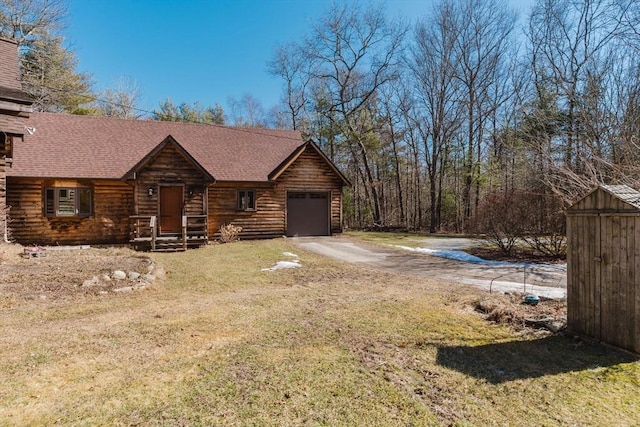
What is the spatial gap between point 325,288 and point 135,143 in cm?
1400

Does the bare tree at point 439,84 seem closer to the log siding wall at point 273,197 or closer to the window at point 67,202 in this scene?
the log siding wall at point 273,197

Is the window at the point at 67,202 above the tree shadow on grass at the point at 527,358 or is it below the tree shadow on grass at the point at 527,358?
above

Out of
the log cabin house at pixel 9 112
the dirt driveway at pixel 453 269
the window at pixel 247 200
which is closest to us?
the dirt driveway at pixel 453 269

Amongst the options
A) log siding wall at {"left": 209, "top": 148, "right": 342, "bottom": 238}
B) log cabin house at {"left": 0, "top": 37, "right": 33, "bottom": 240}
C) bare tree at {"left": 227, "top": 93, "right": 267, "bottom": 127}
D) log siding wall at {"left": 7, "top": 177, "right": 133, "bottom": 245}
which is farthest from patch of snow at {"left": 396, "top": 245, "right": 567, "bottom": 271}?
bare tree at {"left": 227, "top": 93, "right": 267, "bottom": 127}

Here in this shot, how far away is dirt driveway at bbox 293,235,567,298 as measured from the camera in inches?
314

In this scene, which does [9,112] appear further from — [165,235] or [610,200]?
[610,200]

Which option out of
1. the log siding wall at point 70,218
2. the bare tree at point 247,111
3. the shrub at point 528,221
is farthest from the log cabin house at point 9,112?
the bare tree at point 247,111

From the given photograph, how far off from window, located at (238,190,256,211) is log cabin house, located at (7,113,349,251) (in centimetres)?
5

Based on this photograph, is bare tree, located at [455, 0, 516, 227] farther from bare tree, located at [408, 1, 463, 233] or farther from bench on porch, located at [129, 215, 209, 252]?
bench on porch, located at [129, 215, 209, 252]

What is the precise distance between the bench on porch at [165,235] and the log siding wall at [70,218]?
85 cm

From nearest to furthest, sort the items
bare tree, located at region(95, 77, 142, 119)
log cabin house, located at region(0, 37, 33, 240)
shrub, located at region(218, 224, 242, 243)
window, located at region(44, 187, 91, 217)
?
log cabin house, located at region(0, 37, 33, 240), window, located at region(44, 187, 91, 217), shrub, located at region(218, 224, 242, 243), bare tree, located at region(95, 77, 142, 119)

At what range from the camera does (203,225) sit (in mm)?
15164

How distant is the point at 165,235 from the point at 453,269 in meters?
11.4

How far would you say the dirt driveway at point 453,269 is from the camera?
7980mm
